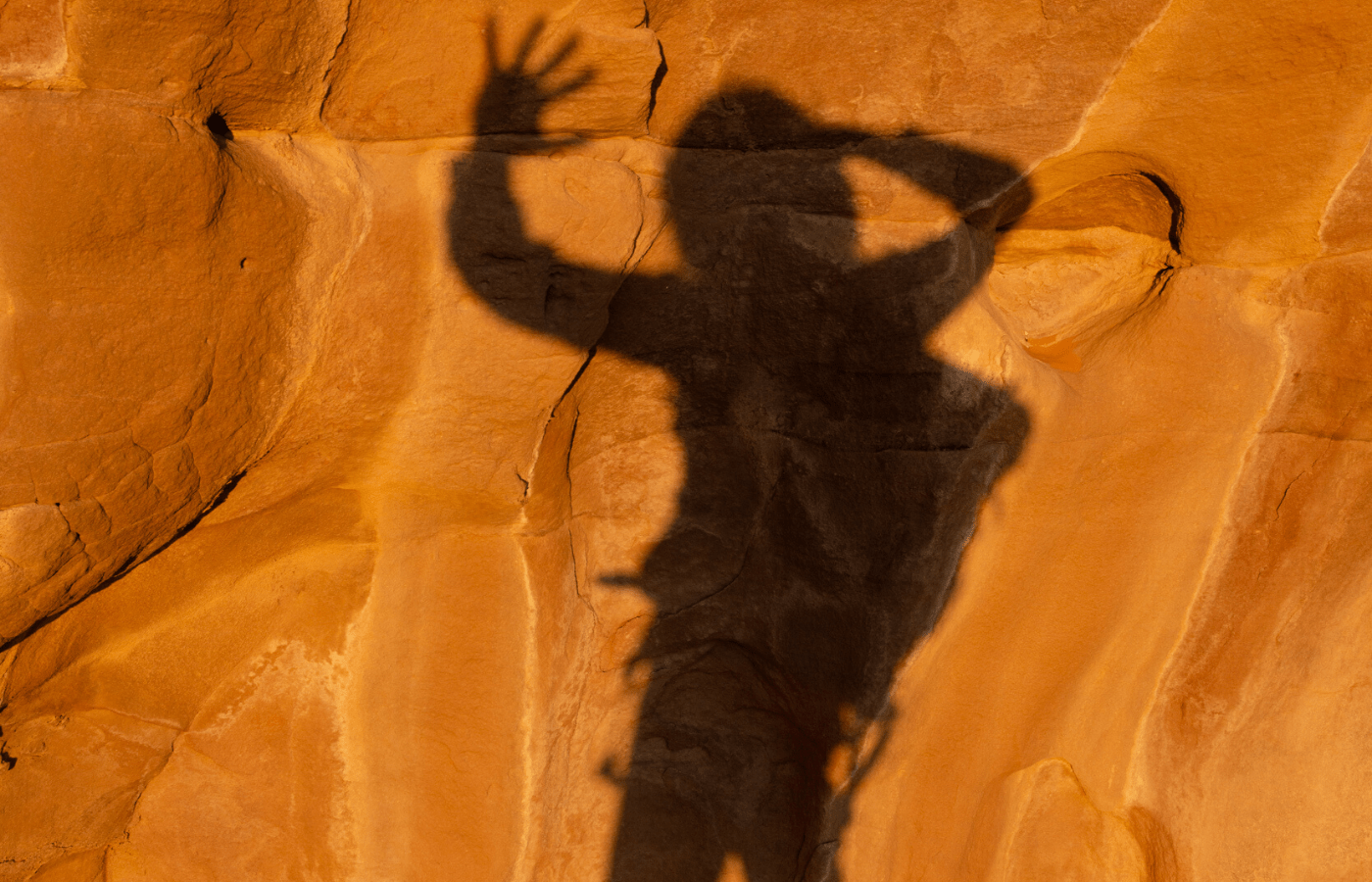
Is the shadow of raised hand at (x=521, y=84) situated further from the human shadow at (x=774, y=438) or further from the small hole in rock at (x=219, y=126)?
the small hole in rock at (x=219, y=126)

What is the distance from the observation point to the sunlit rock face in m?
2.16

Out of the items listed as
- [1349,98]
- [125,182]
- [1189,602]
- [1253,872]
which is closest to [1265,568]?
[1189,602]

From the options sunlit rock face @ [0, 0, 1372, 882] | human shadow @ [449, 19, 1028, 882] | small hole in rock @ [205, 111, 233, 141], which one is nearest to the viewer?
small hole in rock @ [205, 111, 233, 141]

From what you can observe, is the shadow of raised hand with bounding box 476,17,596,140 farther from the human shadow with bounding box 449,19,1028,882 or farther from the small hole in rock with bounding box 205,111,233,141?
the small hole in rock with bounding box 205,111,233,141

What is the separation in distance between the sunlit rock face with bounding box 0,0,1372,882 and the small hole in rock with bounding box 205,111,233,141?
0.05ft

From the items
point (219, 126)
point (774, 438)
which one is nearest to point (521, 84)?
point (219, 126)

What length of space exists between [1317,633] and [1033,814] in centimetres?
106

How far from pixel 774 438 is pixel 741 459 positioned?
0.46ft

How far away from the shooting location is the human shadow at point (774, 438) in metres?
2.34

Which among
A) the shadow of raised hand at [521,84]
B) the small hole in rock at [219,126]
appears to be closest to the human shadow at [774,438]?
the shadow of raised hand at [521,84]

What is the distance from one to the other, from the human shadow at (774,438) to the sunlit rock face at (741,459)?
0.05 ft

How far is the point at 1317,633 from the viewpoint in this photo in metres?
2.56

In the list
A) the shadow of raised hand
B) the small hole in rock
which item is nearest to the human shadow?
the shadow of raised hand

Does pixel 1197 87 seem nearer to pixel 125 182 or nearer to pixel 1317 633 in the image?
pixel 1317 633
